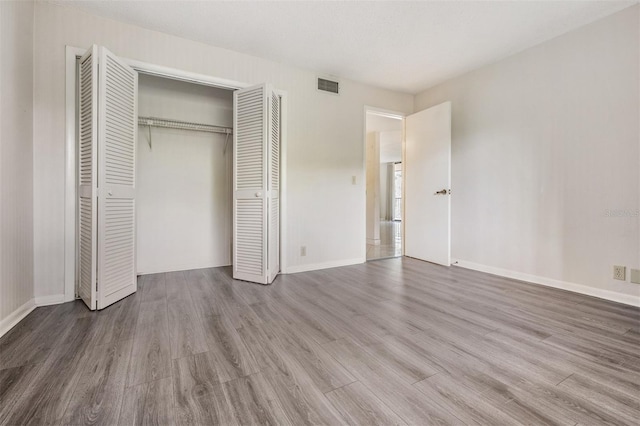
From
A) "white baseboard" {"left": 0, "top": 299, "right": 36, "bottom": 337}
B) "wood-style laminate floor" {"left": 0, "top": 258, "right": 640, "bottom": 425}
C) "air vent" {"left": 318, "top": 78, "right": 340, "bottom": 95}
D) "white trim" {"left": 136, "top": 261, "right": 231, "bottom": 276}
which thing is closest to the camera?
"wood-style laminate floor" {"left": 0, "top": 258, "right": 640, "bottom": 425}

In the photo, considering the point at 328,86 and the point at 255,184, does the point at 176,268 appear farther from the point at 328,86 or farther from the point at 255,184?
the point at 328,86

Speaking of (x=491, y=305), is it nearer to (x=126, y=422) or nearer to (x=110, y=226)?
(x=126, y=422)

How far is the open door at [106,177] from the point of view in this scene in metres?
2.18

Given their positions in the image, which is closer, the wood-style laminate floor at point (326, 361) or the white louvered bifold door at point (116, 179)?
the wood-style laminate floor at point (326, 361)

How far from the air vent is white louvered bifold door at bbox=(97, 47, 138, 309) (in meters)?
2.04

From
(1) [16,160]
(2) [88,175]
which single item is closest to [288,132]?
(2) [88,175]

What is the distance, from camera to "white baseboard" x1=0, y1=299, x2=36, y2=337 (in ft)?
5.85

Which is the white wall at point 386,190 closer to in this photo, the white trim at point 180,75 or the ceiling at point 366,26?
the ceiling at point 366,26

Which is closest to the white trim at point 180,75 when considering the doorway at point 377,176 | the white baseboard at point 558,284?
the doorway at point 377,176

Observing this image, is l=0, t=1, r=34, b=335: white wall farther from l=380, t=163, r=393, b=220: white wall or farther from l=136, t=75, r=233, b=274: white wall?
l=380, t=163, r=393, b=220: white wall

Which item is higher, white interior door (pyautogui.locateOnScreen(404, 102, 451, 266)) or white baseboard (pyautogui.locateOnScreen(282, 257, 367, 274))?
white interior door (pyautogui.locateOnScreen(404, 102, 451, 266))

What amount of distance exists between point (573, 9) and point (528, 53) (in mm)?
651

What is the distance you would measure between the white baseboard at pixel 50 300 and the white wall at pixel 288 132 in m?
0.04

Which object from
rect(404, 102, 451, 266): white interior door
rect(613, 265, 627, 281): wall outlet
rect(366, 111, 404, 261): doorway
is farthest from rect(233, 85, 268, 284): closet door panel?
rect(613, 265, 627, 281): wall outlet
